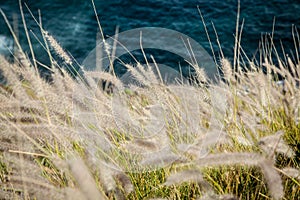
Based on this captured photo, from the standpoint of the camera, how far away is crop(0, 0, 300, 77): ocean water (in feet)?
47.8

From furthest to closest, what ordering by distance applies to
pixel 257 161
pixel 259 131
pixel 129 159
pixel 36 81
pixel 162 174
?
pixel 259 131 < pixel 129 159 < pixel 162 174 < pixel 36 81 < pixel 257 161

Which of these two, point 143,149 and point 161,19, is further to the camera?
point 161,19

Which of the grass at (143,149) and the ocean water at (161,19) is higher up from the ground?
the grass at (143,149)

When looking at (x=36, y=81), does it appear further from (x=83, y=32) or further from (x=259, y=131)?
(x=83, y=32)

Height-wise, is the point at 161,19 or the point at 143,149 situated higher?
the point at 143,149

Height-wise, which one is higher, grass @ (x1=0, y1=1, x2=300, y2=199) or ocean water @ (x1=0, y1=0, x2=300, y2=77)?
grass @ (x1=0, y1=1, x2=300, y2=199)

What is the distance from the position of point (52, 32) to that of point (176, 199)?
1398cm

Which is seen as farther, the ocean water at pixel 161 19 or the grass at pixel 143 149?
the ocean water at pixel 161 19

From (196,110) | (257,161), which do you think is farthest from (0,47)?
(257,161)

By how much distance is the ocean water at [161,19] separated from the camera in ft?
47.8

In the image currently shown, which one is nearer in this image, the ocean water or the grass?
the grass

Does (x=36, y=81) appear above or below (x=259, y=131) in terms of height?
above

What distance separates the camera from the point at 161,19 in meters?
15.8

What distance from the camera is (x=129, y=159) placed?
231 cm
